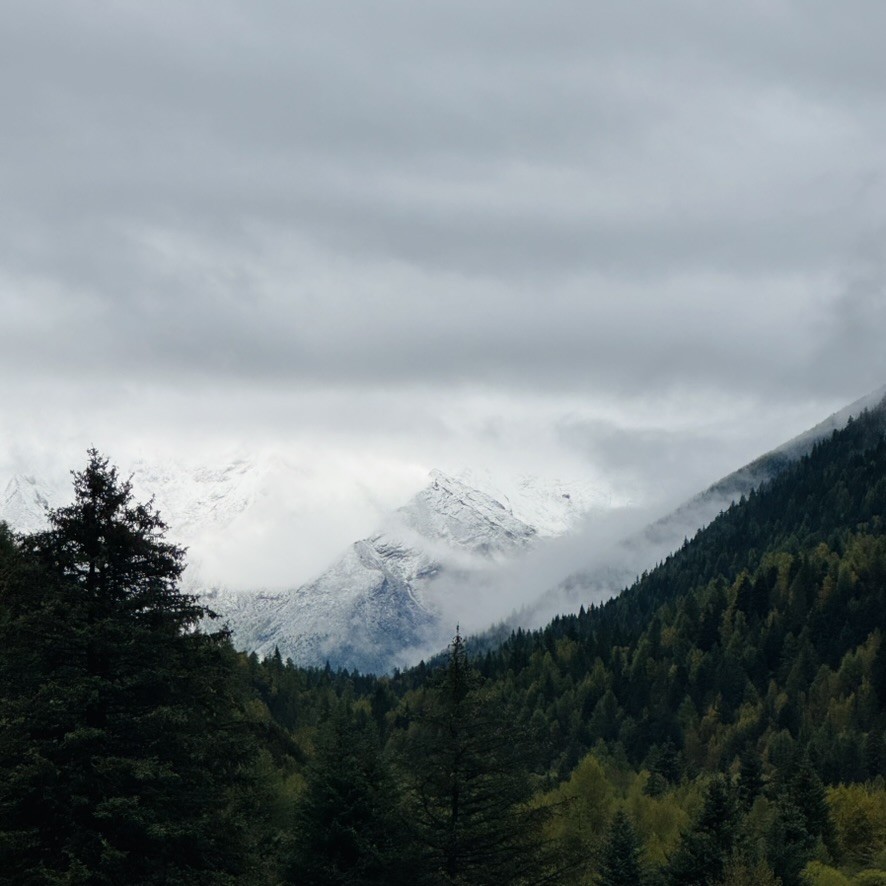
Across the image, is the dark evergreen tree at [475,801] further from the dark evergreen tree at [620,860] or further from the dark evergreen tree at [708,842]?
the dark evergreen tree at [620,860]

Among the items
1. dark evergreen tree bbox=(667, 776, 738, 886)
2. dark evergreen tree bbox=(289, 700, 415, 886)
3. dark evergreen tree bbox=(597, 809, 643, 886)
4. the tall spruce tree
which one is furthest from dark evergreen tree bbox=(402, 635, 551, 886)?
dark evergreen tree bbox=(597, 809, 643, 886)

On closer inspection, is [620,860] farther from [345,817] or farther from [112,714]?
[112,714]

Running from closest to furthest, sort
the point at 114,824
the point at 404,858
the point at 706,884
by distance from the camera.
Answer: the point at 114,824, the point at 404,858, the point at 706,884

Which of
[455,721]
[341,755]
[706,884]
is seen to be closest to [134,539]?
[455,721]

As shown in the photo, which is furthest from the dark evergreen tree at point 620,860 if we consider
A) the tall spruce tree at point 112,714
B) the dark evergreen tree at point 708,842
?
the tall spruce tree at point 112,714

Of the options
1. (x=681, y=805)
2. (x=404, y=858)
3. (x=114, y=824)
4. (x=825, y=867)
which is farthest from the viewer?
(x=681, y=805)

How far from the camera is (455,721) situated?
46250 mm

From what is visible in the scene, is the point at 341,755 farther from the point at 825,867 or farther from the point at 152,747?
the point at 825,867

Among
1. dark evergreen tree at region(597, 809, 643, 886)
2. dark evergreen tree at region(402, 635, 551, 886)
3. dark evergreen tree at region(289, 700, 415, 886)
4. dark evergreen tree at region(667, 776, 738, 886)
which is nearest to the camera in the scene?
dark evergreen tree at region(402, 635, 551, 886)

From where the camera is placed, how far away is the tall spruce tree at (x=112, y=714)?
104 feet

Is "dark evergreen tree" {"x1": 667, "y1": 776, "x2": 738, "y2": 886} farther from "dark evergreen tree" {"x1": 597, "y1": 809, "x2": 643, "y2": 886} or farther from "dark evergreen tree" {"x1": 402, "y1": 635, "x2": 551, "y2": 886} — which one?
"dark evergreen tree" {"x1": 402, "y1": 635, "x2": 551, "y2": 886}

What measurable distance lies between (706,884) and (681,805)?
235ft

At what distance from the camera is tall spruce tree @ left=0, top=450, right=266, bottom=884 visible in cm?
3169

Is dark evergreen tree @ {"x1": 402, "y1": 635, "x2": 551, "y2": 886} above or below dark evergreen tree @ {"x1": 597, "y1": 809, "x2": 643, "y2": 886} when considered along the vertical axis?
above
